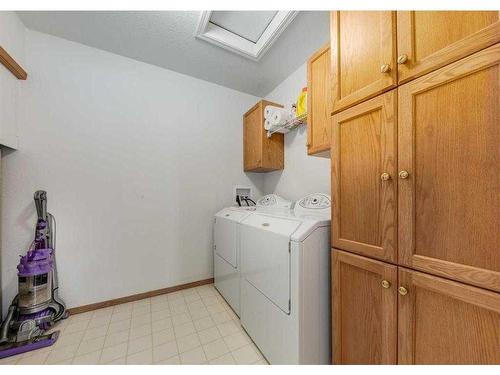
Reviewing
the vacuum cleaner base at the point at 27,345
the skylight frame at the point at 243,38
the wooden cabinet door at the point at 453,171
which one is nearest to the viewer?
the wooden cabinet door at the point at 453,171

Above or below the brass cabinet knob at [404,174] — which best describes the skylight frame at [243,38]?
above

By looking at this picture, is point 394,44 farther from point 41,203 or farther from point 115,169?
point 41,203

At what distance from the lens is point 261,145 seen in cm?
237

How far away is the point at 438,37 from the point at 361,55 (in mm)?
302

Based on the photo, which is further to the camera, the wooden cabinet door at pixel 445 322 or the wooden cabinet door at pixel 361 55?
the wooden cabinet door at pixel 361 55

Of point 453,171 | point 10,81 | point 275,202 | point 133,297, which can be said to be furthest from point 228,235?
point 10,81

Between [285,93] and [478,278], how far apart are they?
2.32m

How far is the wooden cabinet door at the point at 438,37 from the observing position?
61cm

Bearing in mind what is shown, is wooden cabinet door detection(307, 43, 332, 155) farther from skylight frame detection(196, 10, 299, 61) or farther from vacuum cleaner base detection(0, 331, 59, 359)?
vacuum cleaner base detection(0, 331, 59, 359)

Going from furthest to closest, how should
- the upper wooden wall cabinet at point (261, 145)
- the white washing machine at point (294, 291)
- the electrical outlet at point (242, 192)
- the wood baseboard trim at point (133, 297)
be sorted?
the electrical outlet at point (242, 192) → the upper wooden wall cabinet at point (261, 145) → the wood baseboard trim at point (133, 297) → the white washing machine at point (294, 291)

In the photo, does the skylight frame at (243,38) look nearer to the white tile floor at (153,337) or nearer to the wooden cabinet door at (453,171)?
the wooden cabinet door at (453,171)

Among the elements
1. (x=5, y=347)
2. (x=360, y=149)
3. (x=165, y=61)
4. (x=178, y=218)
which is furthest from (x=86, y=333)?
(x=165, y=61)

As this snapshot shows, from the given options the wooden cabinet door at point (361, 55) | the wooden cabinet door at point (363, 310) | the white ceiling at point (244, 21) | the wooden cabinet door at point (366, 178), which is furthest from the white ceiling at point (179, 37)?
the wooden cabinet door at point (363, 310)

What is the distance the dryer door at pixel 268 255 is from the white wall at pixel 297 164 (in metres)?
0.79
